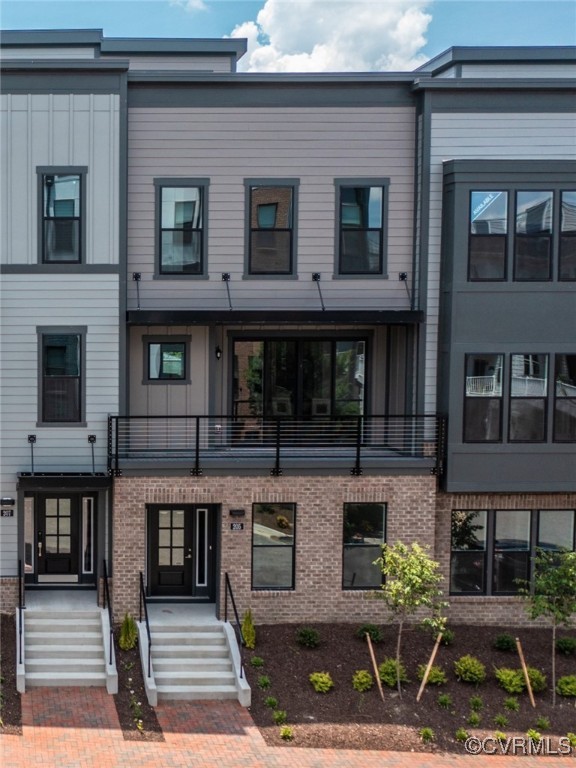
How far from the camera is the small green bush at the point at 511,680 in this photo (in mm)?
15125

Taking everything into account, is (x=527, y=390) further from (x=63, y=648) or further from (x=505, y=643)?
(x=63, y=648)

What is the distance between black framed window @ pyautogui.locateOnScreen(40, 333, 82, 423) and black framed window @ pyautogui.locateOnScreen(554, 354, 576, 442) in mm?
8875

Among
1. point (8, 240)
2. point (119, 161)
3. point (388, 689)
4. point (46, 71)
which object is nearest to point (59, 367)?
point (8, 240)

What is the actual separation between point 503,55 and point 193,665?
14.2 meters

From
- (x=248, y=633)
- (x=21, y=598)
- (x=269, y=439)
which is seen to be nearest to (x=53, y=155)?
(x=269, y=439)

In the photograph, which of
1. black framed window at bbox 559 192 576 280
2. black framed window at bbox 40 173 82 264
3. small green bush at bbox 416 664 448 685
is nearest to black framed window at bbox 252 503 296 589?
small green bush at bbox 416 664 448 685

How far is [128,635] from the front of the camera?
51.9ft

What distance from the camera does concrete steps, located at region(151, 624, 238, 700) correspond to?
14.9 meters

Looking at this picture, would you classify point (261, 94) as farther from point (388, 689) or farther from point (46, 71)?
point (388, 689)

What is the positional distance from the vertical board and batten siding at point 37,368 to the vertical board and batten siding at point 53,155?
1.88 feet

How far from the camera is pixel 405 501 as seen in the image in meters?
16.9

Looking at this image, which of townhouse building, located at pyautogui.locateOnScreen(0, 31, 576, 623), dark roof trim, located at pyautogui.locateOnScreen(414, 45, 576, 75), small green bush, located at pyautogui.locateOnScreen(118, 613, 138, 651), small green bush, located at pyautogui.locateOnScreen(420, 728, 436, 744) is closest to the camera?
small green bush, located at pyautogui.locateOnScreen(420, 728, 436, 744)

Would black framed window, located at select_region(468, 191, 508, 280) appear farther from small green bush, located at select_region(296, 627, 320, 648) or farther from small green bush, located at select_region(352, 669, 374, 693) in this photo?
small green bush, located at select_region(352, 669, 374, 693)

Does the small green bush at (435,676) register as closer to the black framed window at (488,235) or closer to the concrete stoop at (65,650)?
the concrete stoop at (65,650)
